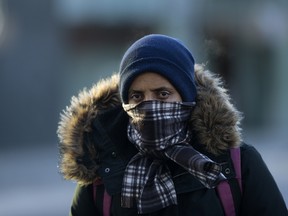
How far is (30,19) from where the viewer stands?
1329 cm

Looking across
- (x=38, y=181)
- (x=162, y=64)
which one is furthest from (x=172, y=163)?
(x=38, y=181)

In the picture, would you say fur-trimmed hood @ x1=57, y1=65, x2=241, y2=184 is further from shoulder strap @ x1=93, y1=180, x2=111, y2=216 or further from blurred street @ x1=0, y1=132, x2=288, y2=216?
blurred street @ x1=0, y1=132, x2=288, y2=216

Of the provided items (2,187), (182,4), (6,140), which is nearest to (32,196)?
(2,187)

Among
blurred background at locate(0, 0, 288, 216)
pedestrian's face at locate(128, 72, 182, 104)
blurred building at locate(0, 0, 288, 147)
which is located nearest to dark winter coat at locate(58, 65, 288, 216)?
pedestrian's face at locate(128, 72, 182, 104)

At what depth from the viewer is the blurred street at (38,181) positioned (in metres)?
9.06

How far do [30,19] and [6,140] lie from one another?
7.07 ft

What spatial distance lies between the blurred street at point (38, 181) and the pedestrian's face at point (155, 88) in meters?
5.39

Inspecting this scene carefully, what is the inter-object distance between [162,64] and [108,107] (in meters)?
0.36

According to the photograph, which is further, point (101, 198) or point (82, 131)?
point (82, 131)

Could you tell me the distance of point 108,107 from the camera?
121 inches

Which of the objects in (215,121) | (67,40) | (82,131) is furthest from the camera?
(67,40)

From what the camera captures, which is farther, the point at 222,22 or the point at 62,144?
the point at 222,22

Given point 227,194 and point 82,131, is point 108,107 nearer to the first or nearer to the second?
point 82,131

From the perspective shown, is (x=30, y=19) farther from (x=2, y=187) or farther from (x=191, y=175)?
(x=191, y=175)
